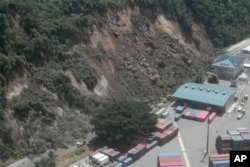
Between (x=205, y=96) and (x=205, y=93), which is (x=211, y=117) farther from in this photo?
(x=205, y=93)

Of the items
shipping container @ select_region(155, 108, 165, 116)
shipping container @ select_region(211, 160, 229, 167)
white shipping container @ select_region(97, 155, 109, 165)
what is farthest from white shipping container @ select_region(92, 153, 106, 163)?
shipping container @ select_region(155, 108, 165, 116)

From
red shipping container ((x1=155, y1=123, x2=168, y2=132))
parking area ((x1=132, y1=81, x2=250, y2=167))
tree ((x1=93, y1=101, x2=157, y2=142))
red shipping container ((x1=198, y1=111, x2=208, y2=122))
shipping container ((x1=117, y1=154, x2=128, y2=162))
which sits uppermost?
tree ((x1=93, y1=101, x2=157, y2=142))

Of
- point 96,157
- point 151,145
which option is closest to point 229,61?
point 151,145

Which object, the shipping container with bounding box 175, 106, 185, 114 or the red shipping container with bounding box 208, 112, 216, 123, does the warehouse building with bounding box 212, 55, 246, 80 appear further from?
the shipping container with bounding box 175, 106, 185, 114

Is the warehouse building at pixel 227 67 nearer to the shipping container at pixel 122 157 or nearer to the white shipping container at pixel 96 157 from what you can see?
the shipping container at pixel 122 157

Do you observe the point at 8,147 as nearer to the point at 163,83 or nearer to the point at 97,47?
the point at 97,47

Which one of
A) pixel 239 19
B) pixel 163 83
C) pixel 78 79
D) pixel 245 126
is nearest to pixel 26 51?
pixel 78 79
